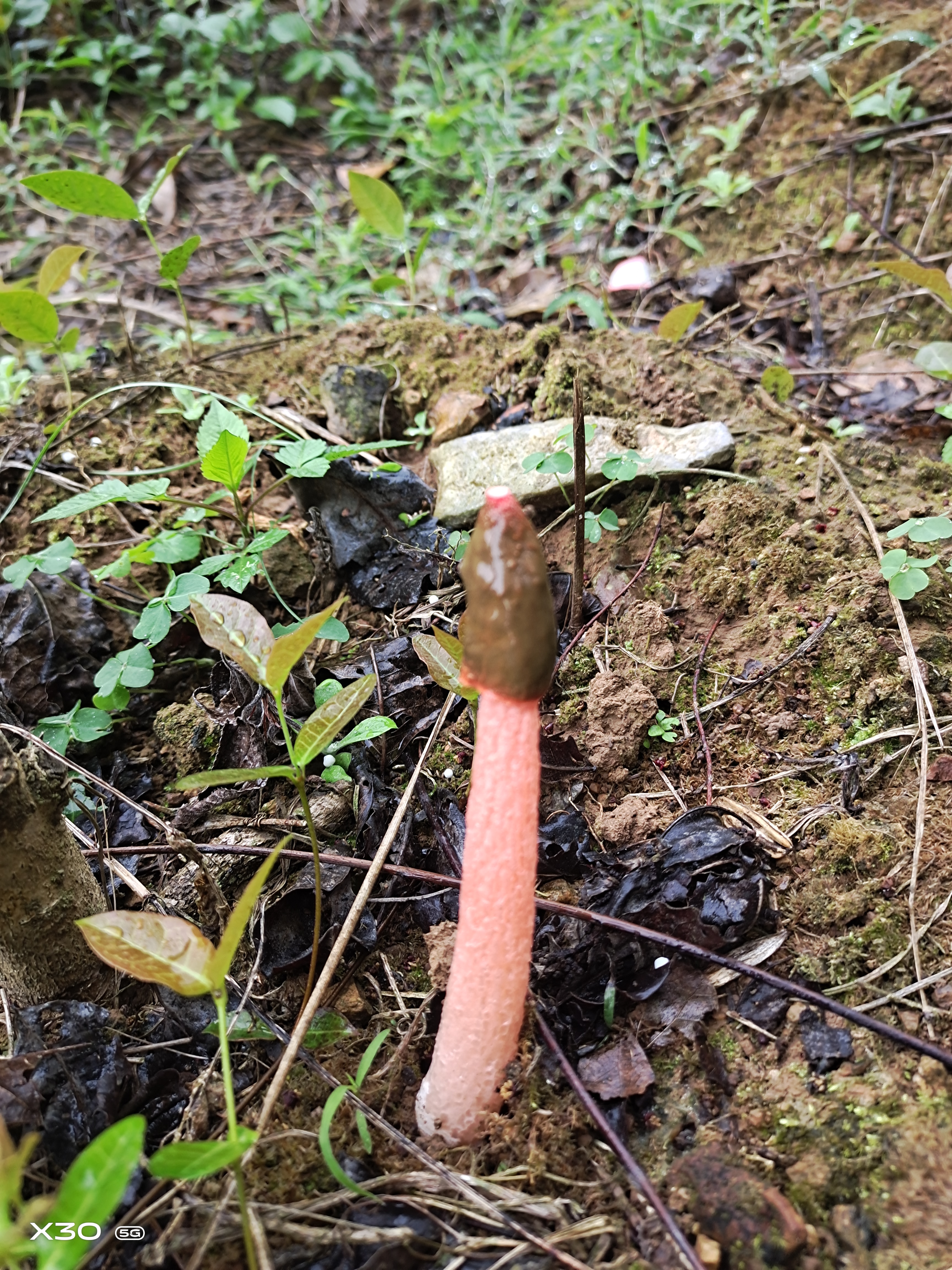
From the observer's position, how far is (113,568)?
10.4ft

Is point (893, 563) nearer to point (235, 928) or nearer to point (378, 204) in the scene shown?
point (235, 928)

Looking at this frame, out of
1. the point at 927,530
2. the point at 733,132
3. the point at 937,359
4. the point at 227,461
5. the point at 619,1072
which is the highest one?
the point at 733,132

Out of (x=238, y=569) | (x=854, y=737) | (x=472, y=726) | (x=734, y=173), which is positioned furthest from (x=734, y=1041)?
(x=734, y=173)

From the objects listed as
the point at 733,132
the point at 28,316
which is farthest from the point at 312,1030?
the point at 733,132

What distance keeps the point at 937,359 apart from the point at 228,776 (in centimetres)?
297

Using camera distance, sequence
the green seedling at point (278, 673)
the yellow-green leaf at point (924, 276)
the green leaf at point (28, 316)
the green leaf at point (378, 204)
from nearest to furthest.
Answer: the green seedling at point (278, 673)
the yellow-green leaf at point (924, 276)
the green leaf at point (28, 316)
the green leaf at point (378, 204)

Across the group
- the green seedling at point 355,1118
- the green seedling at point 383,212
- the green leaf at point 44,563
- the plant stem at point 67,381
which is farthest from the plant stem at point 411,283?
the green seedling at point 355,1118

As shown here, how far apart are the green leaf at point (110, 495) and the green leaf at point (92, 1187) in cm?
202

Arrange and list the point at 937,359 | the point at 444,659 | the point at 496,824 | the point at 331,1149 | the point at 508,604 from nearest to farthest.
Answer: the point at 508,604 → the point at 496,824 → the point at 331,1149 → the point at 444,659 → the point at 937,359

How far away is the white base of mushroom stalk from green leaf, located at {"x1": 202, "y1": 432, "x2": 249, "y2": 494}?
5.01ft

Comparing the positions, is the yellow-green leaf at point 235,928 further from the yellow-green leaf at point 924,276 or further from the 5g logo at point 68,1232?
the yellow-green leaf at point 924,276

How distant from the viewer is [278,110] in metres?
7.76

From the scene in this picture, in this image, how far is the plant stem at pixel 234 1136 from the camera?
1.63 m

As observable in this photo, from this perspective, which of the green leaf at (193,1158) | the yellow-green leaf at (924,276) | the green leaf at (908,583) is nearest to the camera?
the green leaf at (193,1158)
